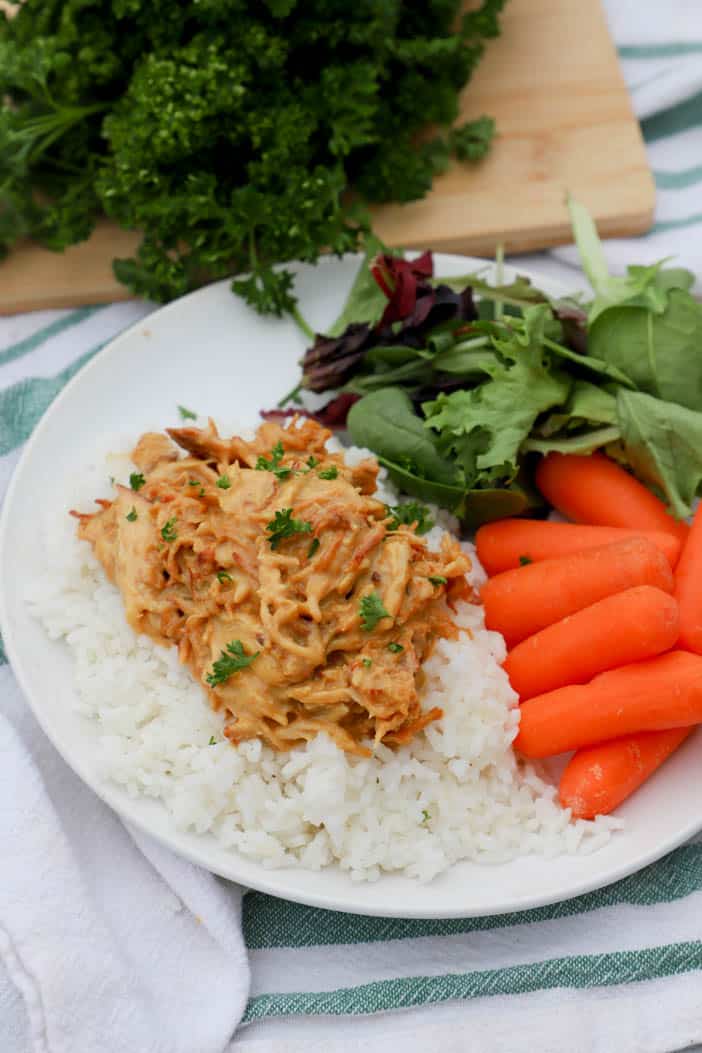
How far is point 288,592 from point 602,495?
4.31 feet

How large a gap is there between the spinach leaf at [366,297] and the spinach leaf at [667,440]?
1.02 metres

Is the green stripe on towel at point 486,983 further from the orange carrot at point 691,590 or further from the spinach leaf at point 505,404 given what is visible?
the spinach leaf at point 505,404

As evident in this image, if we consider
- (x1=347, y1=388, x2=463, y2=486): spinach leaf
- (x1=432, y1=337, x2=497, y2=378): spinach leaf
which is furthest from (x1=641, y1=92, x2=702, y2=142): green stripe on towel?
(x1=347, y1=388, x2=463, y2=486): spinach leaf

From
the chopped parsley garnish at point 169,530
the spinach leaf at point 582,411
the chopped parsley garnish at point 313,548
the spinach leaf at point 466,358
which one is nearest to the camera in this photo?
the chopped parsley garnish at point 313,548

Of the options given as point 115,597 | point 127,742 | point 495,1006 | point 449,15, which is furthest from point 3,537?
point 449,15

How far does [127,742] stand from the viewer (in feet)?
10.7

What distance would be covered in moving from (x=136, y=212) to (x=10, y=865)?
2.44 metres

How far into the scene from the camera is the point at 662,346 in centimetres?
379

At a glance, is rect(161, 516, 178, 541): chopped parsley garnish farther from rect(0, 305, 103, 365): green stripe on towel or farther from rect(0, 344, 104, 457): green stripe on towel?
rect(0, 305, 103, 365): green stripe on towel

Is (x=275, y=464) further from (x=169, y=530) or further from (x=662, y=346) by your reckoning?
(x=662, y=346)

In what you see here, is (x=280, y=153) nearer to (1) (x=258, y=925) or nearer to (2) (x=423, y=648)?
(2) (x=423, y=648)

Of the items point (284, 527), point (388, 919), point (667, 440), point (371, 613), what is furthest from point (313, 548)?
point (667, 440)

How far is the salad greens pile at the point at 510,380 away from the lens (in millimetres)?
3703

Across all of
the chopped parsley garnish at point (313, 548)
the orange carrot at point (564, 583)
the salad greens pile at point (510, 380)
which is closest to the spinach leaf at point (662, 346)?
the salad greens pile at point (510, 380)
